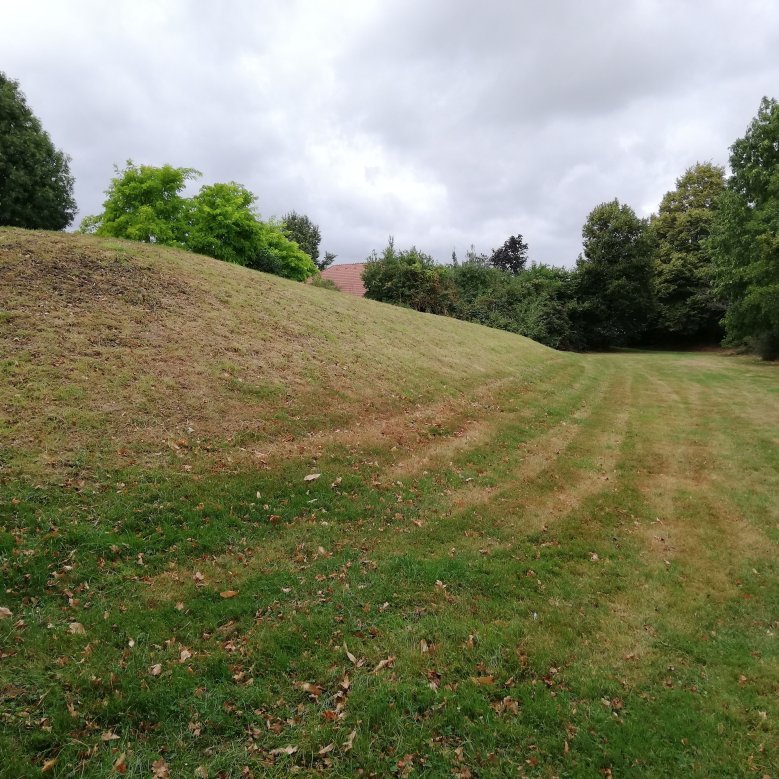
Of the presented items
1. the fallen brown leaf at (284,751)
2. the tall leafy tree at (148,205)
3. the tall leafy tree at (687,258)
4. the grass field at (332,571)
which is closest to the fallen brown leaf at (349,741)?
the grass field at (332,571)

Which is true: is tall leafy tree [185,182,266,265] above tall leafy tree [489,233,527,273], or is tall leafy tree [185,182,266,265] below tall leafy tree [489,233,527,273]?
below

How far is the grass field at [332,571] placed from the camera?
3.12 m

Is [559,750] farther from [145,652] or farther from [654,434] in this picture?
[654,434]

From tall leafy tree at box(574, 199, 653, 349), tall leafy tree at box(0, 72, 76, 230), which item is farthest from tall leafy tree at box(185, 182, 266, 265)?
tall leafy tree at box(574, 199, 653, 349)

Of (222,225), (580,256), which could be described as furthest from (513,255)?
(222,225)

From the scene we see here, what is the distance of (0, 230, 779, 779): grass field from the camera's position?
10.2 ft

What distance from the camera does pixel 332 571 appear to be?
4.84m

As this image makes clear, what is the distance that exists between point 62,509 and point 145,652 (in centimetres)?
205

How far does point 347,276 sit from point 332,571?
37.7m

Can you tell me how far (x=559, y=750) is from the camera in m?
3.07

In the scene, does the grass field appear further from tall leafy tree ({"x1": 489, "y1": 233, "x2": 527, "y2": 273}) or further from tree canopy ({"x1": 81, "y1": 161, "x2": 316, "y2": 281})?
tall leafy tree ({"x1": 489, "y1": 233, "x2": 527, "y2": 273})

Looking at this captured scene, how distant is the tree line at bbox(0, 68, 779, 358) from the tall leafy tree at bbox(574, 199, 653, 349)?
10 centimetres

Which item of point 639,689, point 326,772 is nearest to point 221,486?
point 326,772

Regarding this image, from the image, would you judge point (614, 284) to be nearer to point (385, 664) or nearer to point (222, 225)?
point (222, 225)
